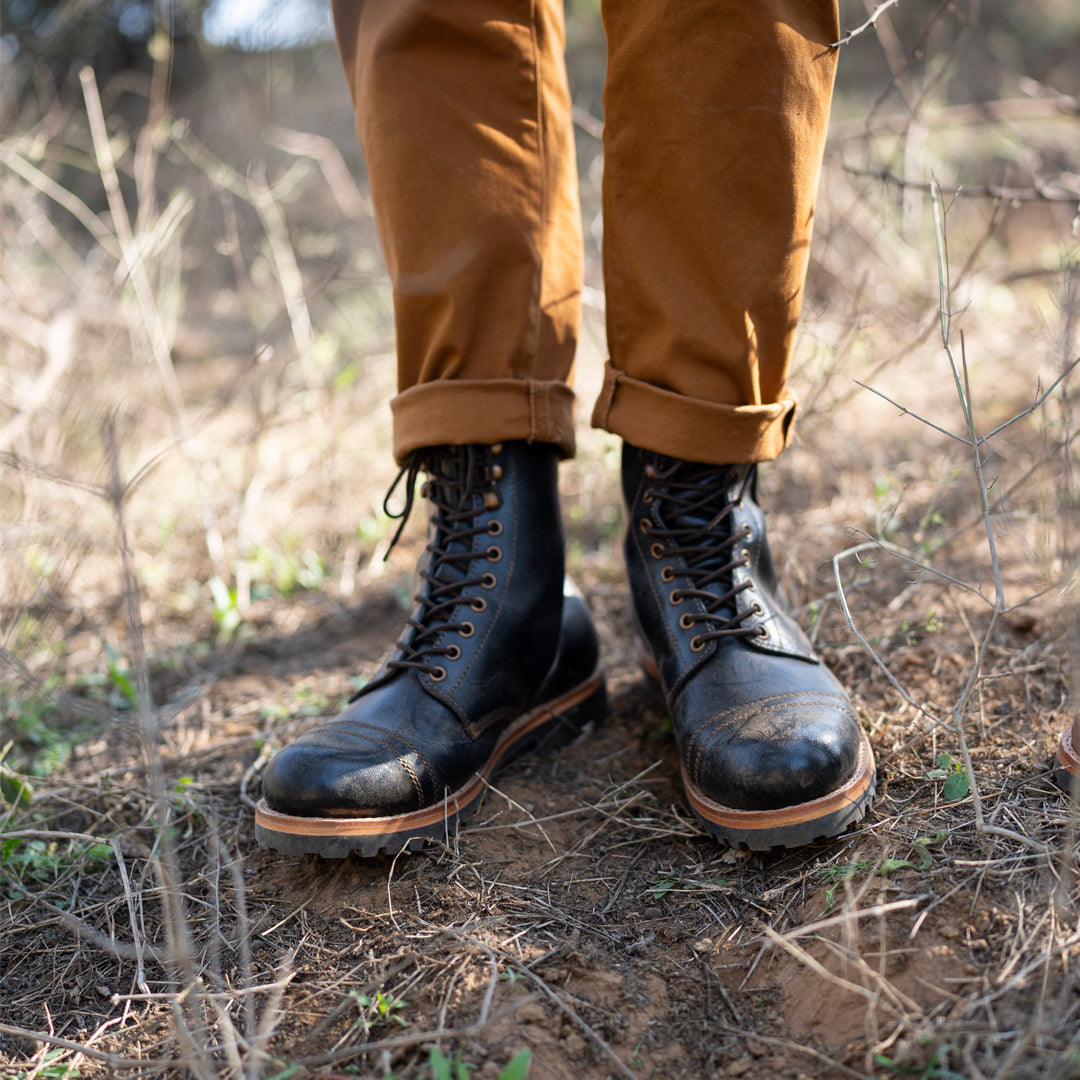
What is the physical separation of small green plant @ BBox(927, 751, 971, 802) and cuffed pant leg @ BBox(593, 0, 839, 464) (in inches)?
19.9

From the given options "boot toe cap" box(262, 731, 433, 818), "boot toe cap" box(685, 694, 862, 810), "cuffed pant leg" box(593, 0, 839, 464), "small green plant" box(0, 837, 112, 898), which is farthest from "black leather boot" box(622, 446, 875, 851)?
"small green plant" box(0, 837, 112, 898)

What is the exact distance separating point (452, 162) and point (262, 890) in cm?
112

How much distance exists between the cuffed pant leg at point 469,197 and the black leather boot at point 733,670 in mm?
239

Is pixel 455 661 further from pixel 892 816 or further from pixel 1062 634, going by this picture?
pixel 1062 634

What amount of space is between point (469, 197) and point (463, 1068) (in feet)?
3.76

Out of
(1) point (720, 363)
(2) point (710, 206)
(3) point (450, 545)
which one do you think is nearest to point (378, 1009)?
(3) point (450, 545)

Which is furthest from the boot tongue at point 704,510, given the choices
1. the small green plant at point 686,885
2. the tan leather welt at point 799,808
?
the small green plant at point 686,885

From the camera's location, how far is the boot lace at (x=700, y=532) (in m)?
1.30

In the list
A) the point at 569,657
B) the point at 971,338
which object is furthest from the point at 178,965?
the point at 971,338

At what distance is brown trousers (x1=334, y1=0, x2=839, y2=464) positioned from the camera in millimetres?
1137

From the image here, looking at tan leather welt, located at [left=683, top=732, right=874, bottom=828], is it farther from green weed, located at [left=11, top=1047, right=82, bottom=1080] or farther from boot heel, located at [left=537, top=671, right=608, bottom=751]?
green weed, located at [left=11, top=1047, right=82, bottom=1080]

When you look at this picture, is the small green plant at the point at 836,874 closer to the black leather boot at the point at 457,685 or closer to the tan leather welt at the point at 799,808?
the tan leather welt at the point at 799,808

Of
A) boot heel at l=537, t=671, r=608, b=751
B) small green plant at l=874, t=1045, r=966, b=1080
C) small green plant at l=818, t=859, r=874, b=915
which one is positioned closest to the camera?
small green plant at l=874, t=1045, r=966, b=1080

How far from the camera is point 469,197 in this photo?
1281mm
